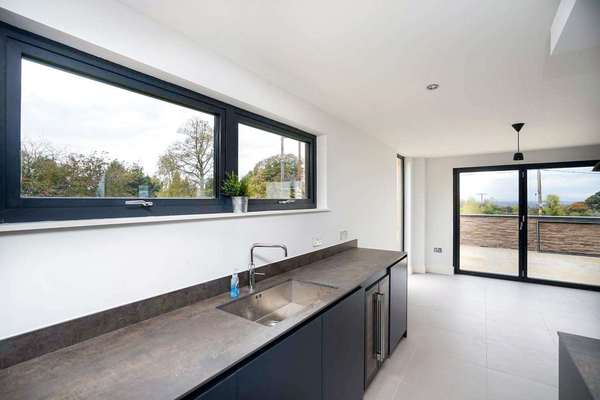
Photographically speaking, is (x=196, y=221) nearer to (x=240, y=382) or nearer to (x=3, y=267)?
(x=3, y=267)

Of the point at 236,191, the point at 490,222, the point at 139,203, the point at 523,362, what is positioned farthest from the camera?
the point at 490,222

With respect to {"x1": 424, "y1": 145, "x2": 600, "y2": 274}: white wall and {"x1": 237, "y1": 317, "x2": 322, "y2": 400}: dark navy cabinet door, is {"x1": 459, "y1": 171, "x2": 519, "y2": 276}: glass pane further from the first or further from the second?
{"x1": 237, "y1": 317, "x2": 322, "y2": 400}: dark navy cabinet door

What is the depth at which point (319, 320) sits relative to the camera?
4.79 ft

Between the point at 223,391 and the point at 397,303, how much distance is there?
211cm

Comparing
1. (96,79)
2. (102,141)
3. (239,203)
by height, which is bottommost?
(239,203)

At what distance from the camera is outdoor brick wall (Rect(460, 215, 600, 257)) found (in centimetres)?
460

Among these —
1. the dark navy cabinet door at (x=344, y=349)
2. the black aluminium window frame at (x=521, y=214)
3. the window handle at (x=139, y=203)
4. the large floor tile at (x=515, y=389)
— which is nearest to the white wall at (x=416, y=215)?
the black aluminium window frame at (x=521, y=214)

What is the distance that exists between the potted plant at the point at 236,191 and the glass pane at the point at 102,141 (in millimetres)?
131

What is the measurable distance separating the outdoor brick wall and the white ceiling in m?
2.72

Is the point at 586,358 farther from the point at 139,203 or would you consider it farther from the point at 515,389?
the point at 139,203

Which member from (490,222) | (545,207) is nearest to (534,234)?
(545,207)

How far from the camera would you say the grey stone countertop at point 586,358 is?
852mm

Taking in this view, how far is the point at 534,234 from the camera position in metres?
4.97

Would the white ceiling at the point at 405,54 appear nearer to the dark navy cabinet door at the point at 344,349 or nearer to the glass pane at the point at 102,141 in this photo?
the glass pane at the point at 102,141
